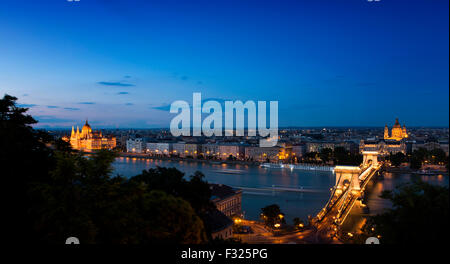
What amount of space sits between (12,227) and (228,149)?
25468 mm

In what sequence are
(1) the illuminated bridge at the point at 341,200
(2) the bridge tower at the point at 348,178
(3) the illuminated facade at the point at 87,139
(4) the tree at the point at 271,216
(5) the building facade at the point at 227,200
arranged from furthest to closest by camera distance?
(3) the illuminated facade at the point at 87,139 → (2) the bridge tower at the point at 348,178 → (5) the building facade at the point at 227,200 → (1) the illuminated bridge at the point at 341,200 → (4) the tree at the point at 271,216

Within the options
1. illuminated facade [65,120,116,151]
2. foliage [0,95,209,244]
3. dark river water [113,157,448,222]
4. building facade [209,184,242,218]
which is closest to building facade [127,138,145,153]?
illuminated facade [65,120,116,151]

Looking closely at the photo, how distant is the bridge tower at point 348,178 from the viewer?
12078mm

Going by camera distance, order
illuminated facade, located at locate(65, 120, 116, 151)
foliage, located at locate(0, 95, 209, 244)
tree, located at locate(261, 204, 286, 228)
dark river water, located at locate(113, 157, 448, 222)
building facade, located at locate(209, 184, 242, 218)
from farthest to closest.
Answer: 1. illuminated facade, located at locate(65, 120, 116, 151)
2. dark river water, located at locate(113, 157, 448, 222)
3. building facade, located at locate(209, 184, 242, 218)
4. tree, located at locate(261, 204, 286, 228)
5. foliage, located at locate(0, 95, 209, 244)

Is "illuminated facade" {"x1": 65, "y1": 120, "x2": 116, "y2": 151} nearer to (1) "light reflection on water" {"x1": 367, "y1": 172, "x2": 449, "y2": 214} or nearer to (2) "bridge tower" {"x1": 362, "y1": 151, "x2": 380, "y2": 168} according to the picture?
(2) "bridge tower" {"x1": 362, "y1": 151, "x2": 380, "y2": 168}

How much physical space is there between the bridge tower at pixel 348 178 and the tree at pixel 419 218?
9.96 m

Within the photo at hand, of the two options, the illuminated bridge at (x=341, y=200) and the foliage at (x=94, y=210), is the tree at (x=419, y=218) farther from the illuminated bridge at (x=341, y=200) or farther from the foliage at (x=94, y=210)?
the illuminated bridge at (x=341, y=200)

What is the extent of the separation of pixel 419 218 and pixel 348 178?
11.4 m

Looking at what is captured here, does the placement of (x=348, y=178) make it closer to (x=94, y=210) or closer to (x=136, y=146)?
(x=94, y=210)

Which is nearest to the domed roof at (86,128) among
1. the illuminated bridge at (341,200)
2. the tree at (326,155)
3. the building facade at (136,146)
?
the building facade at (136,146)

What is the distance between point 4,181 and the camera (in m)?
2.77

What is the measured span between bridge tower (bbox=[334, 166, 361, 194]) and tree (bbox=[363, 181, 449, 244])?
996 centimetres

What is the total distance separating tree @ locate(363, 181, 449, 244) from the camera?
200 cm
